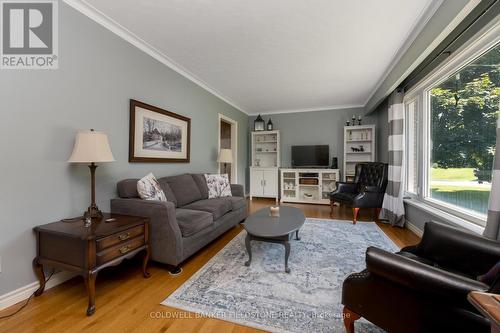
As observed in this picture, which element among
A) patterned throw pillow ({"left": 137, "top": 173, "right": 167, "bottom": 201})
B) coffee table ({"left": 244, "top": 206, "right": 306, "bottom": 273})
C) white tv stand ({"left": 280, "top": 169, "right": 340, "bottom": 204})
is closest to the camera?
coffee table ({"left": 244, "top": 206, "right": 306, "bottom": 273})

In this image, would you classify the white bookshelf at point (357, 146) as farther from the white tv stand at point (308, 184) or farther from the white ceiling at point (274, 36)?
the white ceiling at point (274, 36)

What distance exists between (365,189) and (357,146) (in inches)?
77.3

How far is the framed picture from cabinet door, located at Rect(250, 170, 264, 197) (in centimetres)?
265

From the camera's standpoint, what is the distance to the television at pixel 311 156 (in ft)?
17.6

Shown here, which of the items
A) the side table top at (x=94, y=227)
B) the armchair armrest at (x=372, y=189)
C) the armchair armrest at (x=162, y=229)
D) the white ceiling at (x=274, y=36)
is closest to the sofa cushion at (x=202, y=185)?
the armchair armrest at (x=162, y=229)

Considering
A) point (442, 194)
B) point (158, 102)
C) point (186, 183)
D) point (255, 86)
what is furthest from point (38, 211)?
point (442, 194)

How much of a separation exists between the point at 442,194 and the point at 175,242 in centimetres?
323

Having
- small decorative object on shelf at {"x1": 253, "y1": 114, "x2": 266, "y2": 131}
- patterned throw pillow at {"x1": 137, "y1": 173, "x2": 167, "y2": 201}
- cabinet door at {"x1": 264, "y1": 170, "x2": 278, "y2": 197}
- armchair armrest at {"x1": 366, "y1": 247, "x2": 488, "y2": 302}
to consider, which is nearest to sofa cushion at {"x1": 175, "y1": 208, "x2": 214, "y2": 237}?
patterned throw pillow at {"x1": 137, "y1": 173, "x2": 167, "y2": 201}

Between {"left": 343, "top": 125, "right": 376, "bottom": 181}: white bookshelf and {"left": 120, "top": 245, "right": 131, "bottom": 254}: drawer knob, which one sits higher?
{"left": 343, "top": 125, "right": 376, "bottom": 181}: white bookshelf

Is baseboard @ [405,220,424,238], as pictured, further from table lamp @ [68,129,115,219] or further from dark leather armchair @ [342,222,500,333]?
table lamp @ [68,129,115,219]

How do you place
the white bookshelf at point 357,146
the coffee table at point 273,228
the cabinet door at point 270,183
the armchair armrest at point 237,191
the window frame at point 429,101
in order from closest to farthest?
the window frame at point 429,101 < the coffee table at point 273,228 < the armchair armrest at point 237,191 < the white bookshelf at point 357,146 < the cabinet door at point 270,183

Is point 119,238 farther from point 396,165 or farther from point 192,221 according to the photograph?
point 396,165

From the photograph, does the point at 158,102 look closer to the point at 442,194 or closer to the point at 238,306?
the point at 238,306

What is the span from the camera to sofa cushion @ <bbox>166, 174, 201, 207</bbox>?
2.79 m
